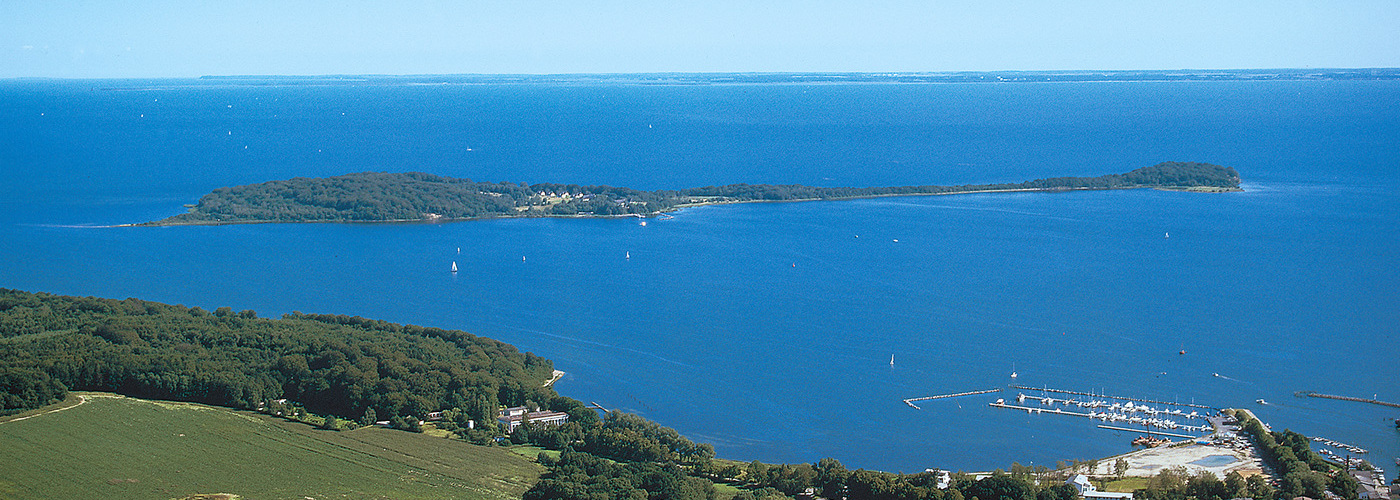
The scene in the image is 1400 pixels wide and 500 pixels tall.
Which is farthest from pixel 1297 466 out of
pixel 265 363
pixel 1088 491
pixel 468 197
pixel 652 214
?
pixel 468 197

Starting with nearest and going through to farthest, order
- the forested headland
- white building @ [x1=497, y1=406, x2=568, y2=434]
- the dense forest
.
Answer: the forested headland → white building @ [x1=497, y1=406, x2=568, y2=434] → the dense forest

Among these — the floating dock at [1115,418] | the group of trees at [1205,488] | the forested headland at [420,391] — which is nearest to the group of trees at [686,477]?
the forested headland at [420,391]

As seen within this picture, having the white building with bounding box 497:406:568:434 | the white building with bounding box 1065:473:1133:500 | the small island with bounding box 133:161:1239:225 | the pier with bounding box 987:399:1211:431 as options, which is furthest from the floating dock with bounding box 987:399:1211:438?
the small island with bounding box 133:161:1239:225

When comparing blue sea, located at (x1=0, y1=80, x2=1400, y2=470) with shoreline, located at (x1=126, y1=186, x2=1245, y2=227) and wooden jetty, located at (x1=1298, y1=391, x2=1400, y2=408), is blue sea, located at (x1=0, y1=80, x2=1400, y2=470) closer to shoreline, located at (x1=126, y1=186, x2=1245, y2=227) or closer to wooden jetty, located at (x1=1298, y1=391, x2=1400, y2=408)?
wooden jetty, located at (x1=1298, y1=391, x2=1400, y2=408)

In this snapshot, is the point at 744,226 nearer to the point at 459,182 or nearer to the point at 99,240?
the point at 459,182

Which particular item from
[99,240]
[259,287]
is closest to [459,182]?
[99,240]

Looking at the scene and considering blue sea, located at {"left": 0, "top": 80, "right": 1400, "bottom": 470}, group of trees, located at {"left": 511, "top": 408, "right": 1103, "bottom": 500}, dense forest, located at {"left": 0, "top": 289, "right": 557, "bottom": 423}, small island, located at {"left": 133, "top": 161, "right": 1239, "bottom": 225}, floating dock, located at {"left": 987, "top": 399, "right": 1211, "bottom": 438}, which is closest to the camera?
group of trees, located at {"left": 511, "top": 408, "right": 1103, "bottom": 500}
